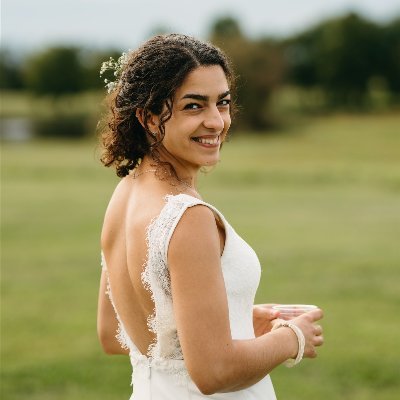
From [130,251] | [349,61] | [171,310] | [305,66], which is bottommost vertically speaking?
[305,66]

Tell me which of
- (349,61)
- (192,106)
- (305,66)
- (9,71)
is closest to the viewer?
(192,106)

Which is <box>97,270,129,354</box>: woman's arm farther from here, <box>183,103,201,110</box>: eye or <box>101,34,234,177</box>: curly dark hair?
<box>183,103,201,110</box>: eye

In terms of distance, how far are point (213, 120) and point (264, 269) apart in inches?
345

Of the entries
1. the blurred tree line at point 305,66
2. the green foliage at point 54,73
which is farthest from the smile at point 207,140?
the green foliage at point 54,73

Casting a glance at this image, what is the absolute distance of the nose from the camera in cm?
240

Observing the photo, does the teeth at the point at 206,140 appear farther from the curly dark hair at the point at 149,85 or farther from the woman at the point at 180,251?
the curly dark hair at the point at 149,85

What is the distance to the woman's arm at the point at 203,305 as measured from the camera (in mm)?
2100

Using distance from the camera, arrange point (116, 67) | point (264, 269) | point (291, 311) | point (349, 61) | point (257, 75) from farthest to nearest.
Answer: point (349, 61) < point (257, 75) < point (264, 269) < point (116, 67) < point (291, 311)

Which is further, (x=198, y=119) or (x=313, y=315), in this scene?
(x=313, y=315)

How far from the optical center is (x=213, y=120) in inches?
94.6

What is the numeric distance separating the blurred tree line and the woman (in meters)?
58.6

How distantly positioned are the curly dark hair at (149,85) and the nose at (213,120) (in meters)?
0.12

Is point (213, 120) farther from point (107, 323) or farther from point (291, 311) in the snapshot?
point (107, 323)

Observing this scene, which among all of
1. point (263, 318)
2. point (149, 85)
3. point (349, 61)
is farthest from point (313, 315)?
point (349, 61)
